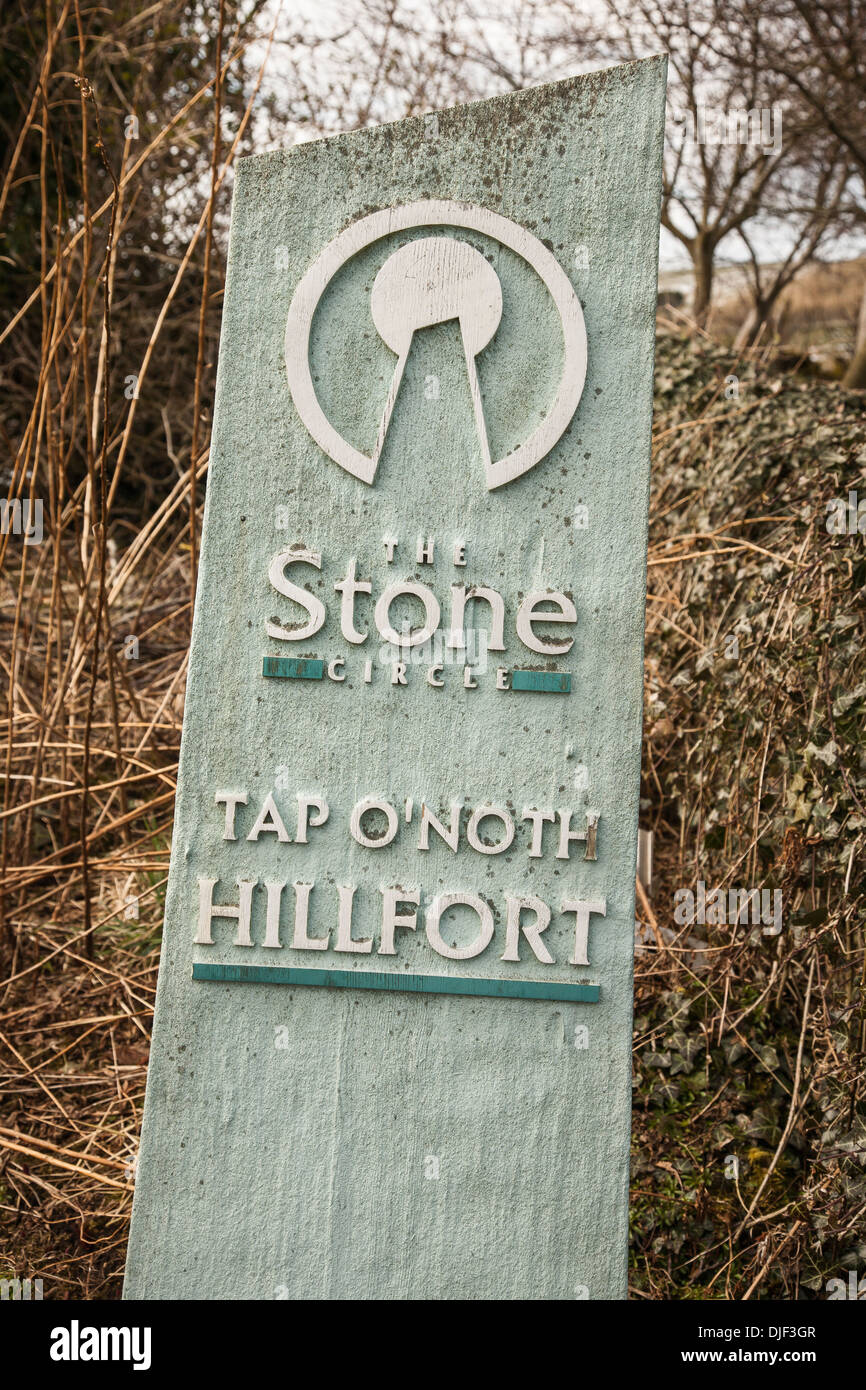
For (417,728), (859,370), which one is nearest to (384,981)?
(417,728)

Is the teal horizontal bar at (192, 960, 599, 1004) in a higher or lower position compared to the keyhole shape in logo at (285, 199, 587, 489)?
lower

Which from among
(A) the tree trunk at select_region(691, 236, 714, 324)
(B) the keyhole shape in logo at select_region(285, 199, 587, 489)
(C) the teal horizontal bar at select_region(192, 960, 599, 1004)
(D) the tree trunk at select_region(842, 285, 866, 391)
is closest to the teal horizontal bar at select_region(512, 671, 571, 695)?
(B) the keyhole shape in logo at select_region(285, 199, 587, 489)

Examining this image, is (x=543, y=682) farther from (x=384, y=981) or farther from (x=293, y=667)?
(x=384, y=981)

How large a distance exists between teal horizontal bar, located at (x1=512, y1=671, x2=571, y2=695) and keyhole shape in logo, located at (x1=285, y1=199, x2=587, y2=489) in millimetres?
378

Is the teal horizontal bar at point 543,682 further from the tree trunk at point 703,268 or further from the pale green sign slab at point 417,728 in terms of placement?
the tree trunk at point 703,268

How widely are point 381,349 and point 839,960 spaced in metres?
1.80

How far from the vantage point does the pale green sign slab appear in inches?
78.4

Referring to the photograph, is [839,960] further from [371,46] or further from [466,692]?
[371,46]

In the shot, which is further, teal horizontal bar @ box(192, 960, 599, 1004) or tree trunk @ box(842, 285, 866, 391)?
tree trunk @ box(842, 285, 866, 391)

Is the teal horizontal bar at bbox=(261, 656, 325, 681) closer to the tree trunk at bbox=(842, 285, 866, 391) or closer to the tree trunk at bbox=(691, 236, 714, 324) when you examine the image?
the tree trunk at bbox=(842, 285, 866, 391)

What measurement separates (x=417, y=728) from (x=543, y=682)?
261mm

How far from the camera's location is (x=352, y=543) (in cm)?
208

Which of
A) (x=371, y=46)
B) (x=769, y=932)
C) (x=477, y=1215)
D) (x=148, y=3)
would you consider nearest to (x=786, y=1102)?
(x=769, y=932)

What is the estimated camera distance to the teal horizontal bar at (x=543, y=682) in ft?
6.72
